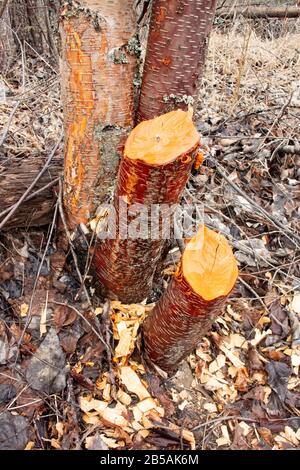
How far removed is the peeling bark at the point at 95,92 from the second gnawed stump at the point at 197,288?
0.56 metres

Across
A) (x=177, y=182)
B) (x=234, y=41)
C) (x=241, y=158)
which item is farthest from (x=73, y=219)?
(x=234, y=41)

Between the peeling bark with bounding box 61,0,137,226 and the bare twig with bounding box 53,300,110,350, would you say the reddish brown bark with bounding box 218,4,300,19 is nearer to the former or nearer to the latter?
the peeling bark with bounding box 61,0,137,226

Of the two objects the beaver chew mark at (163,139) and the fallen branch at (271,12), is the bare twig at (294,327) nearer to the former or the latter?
the beaver chew mark at (163,139)

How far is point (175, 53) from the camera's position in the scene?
1438mm

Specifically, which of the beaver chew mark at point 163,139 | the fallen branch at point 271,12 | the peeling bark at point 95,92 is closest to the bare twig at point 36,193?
the peeling bark at point 95,92

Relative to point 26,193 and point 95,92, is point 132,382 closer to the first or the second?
point 26,193

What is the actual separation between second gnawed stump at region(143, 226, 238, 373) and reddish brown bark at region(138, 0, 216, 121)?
548 millimetres

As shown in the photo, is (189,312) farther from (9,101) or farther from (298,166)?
(9,101)

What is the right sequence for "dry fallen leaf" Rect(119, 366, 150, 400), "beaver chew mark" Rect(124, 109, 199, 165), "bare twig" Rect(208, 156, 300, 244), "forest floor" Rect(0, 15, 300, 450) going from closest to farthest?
1. "beaver chew mark" Rect(124, 109, 199, 165)
2. "forest floor" Rect(0, 15, 300, 450)
3. "dry fallen leaf" Rect(119, 366, 150, 400)
4. "bare twig" Rect(208, 156, 300, 244)

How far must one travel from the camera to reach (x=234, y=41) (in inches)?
184

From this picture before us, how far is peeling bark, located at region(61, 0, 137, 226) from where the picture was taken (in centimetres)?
144

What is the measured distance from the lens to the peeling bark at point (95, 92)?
4.73 feet

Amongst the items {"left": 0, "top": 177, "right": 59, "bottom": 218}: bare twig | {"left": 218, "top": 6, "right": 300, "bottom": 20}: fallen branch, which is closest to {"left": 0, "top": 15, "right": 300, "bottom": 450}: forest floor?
{"left": 0, "top": 177, "right": 59, "bottom": 218}: bare twig
